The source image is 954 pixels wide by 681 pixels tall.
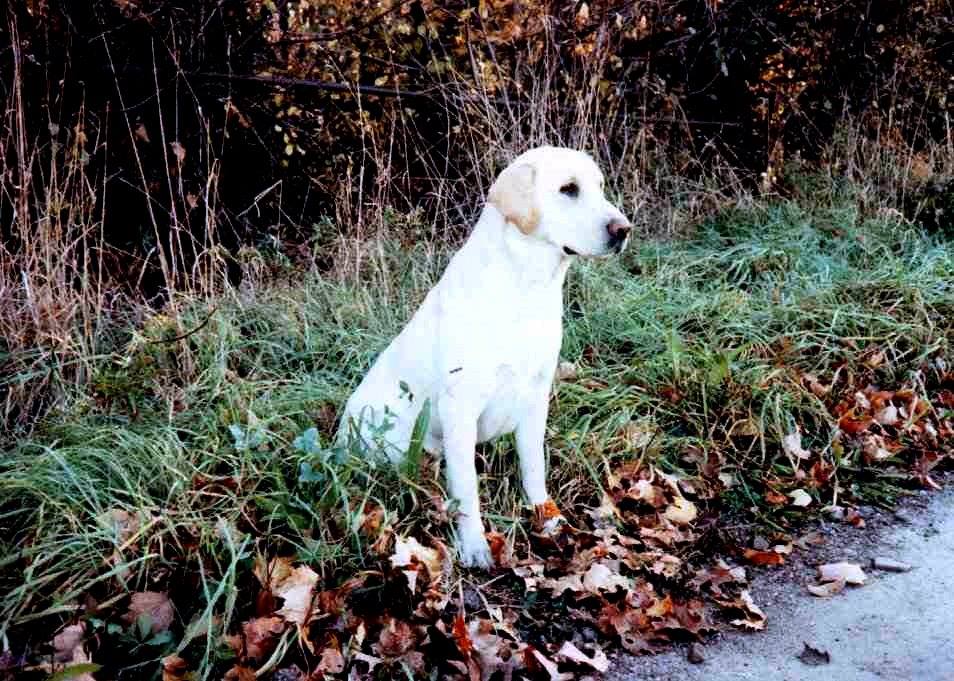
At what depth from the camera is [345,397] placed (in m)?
3.62

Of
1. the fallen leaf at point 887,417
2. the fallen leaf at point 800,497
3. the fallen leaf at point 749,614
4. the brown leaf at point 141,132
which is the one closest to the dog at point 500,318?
the fallen leaf at point 749,614

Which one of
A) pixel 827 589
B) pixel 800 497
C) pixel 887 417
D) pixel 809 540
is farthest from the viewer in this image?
pixel 887 417

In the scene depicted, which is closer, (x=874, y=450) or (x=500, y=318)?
(x=500, y=318)

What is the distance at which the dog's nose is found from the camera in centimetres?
263

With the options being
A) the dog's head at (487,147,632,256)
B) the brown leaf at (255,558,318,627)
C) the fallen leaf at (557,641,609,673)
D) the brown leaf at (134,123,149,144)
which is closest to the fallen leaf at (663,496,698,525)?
the fallen leaf at (557,641,609,673)

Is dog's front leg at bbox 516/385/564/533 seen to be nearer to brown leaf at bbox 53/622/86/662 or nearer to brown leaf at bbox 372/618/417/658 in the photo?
brown leaf at bbox 372/618/417/658

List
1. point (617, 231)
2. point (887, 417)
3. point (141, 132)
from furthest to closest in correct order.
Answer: point (141, 132) → point (887, 417) → point (617, 231)

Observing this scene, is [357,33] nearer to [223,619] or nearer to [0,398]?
[0,398]

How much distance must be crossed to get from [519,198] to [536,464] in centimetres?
95

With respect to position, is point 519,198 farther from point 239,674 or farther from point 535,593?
point 239,674

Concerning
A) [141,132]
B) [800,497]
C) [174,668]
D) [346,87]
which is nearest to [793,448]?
[800,497]

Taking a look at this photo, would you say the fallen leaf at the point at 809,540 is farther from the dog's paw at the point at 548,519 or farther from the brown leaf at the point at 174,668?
the brown leaf at the point at 174,668

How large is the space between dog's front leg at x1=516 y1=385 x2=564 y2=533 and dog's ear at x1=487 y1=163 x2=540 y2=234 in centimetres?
61

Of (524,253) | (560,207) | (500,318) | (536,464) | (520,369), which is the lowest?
(536,464)
